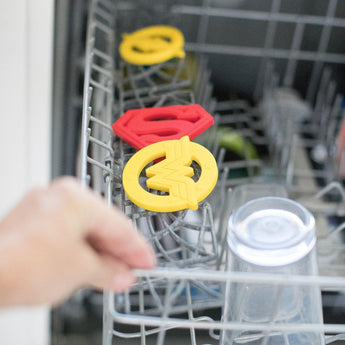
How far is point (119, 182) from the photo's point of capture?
55cm

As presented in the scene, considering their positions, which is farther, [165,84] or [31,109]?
[165,84]

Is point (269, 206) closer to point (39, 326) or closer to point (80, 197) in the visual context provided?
point (80, 197)

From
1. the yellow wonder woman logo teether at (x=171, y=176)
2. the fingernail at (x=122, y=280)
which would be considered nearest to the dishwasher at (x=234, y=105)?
the yellow wonder woman logo teether at (x=171, y=176)

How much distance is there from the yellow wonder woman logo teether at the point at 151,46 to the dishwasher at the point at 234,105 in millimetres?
22

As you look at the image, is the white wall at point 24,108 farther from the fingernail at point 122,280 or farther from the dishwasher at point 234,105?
the fingernail at point 122,280

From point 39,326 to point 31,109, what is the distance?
0.31m

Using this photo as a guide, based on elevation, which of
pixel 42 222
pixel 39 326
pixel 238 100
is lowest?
pixel 39 326

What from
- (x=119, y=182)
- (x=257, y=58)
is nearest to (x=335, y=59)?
(x=257, y=58)

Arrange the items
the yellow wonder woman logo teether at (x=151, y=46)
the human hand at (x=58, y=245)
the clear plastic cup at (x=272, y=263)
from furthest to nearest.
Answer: the yellow wonder woman logo teether at (x=151, y=46) < the clear plastic cup at (x=272, y=263) < the human hand at (x=58, y=245)

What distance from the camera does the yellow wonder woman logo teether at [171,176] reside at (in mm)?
489

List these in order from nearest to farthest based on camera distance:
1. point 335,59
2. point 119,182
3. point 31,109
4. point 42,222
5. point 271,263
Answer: point 42,222 < point 271,263 < point 119,182 < point 31,109 < point 335,59

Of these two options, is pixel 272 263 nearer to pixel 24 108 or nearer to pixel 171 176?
pixel 171 176

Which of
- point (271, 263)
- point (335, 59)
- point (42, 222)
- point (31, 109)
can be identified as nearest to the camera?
point (42, 222)

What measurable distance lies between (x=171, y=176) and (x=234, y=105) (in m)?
0.49
